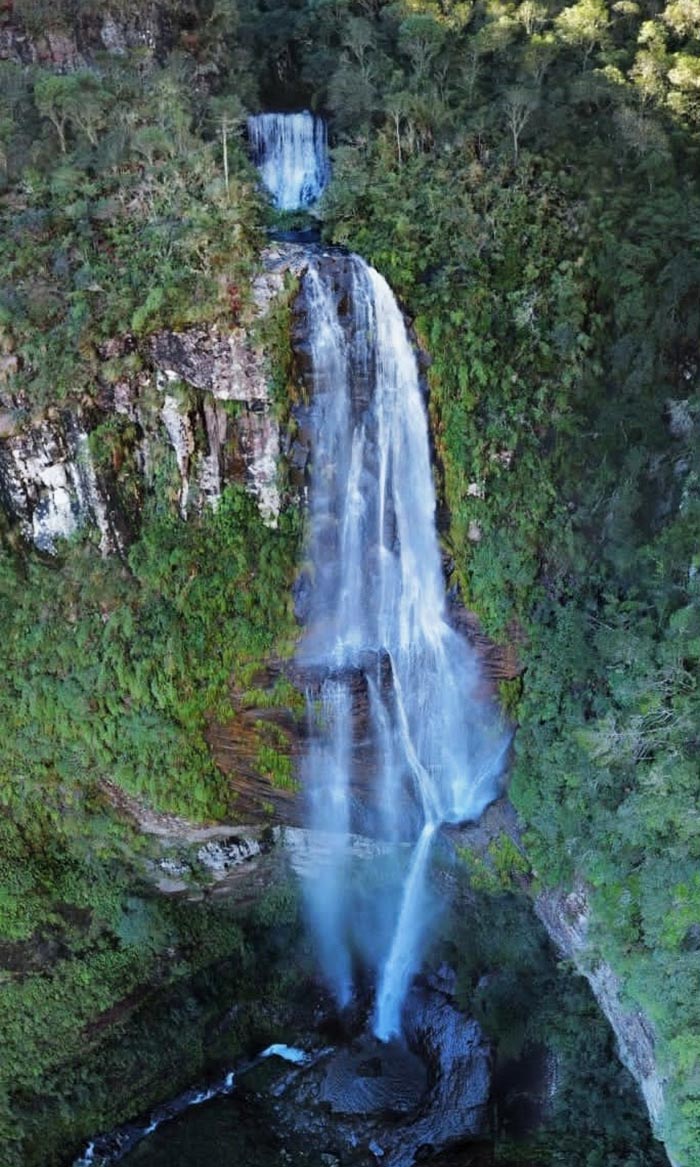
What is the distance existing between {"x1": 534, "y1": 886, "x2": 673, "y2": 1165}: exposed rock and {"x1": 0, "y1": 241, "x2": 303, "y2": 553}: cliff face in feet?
22.6

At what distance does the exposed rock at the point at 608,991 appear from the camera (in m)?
9.55

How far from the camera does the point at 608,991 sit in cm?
1051

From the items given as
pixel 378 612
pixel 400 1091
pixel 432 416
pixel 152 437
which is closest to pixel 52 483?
pixel 152 437

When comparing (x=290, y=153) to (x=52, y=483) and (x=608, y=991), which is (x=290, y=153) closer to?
(x=52, y=483)

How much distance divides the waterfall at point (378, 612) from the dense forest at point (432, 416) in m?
0.52

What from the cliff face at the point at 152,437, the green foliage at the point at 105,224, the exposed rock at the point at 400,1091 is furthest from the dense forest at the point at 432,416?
the exposed rock at the point at 400,1091

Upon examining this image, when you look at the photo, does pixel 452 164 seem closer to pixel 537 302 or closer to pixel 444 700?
pixel 537 302

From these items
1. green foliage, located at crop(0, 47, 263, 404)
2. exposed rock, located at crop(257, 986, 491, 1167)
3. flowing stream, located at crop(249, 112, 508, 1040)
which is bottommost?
exposed rock, located at crop(257, 986, 491, 1167)

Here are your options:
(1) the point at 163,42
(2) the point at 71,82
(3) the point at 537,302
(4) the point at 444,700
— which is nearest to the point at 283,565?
(4) the point at 444,700

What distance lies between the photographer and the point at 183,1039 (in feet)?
→ 45.5

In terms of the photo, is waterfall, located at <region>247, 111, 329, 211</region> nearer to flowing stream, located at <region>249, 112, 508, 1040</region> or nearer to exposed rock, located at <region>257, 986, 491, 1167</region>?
flowing stream, located at <region>249, 112, 508, 1040</region>

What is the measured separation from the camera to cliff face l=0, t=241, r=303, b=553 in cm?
1138

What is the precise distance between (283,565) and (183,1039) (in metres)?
8.44

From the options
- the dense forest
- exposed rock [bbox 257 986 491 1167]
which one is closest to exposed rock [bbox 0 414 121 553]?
the dense forest
